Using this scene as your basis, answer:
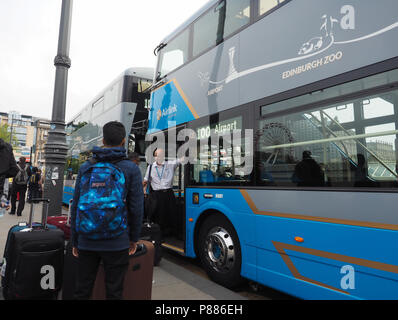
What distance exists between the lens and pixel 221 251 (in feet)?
13.2

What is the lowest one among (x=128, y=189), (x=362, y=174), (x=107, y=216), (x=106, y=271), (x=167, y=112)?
(x=106, y=271)

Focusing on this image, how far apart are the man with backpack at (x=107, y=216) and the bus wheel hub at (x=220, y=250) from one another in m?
1.89

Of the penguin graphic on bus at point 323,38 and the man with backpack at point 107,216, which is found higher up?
the penguin graphic on bus at point 323,38

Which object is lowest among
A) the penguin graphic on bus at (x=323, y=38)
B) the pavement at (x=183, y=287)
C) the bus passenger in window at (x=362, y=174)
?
the pavement at (x=183, y=287)

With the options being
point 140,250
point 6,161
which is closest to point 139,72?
point 6,161

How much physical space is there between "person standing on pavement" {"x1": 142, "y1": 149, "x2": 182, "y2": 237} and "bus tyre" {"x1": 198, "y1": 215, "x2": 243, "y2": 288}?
118 cm

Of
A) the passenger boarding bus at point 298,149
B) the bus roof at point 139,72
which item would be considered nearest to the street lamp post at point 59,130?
the passenger boarding bus at point 298,149

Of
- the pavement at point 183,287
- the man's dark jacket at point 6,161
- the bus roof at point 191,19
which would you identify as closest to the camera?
the pavement at point 183,287

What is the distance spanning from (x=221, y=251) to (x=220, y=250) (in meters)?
0.04

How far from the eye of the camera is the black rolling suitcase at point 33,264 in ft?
9.64

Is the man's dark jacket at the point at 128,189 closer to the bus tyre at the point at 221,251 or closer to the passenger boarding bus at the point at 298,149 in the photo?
the passenger boarding bus at the point at 298,149

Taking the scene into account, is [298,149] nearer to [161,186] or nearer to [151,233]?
[151,233]

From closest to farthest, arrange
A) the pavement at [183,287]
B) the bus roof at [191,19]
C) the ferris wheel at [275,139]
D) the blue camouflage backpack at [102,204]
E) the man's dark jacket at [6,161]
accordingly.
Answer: the blue camouflage backpack at [102,204] → the ferris wheel at [275,139] → the pavement at [183,287] → the man's dark jacket at [6,161] → the bus roof at [191,19]

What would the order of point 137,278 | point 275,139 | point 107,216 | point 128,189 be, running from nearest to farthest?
point 107,216
point 128,189
point 137,278
point 275,139
